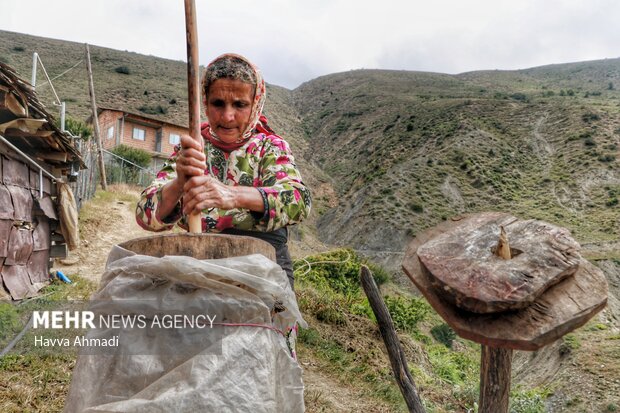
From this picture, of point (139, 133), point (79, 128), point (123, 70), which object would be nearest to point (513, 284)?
point (79, 128)

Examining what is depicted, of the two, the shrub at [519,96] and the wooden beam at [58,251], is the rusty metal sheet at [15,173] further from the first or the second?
the shrub at [519,96]

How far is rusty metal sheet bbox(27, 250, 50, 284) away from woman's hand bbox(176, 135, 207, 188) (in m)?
7.95

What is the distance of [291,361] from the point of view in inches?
53.6

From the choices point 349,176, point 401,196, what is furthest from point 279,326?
point 349,176

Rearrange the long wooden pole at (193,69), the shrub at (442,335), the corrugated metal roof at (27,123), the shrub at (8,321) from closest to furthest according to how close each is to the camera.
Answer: the long wooden pole at (193,69), the shrub at (8,321), the corrugated metal roof at (27,123), the shrub at (442,335)

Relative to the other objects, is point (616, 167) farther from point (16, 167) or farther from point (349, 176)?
point (16, 167)

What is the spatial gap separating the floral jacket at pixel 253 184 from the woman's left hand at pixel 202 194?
0.15m

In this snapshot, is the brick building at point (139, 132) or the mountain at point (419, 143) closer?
the mountain at point (419, 143)

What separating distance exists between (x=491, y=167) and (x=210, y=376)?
1326 inches

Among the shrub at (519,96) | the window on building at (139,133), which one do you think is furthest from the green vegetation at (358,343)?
the shrub at (519,96)

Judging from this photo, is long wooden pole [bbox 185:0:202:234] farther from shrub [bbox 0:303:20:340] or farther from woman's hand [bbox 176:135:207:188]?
shrub [bbox 0:303:20:340]

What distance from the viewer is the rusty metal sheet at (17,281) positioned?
7262 millimetres

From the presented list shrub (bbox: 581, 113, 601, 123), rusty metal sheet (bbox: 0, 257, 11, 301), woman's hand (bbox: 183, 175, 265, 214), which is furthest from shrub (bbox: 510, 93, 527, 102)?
woman's hand (bbox: 183, 175, 265, 214)

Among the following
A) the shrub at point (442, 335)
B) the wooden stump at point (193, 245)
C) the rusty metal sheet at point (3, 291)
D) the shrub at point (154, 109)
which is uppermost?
the shrub at point (154, 109)
